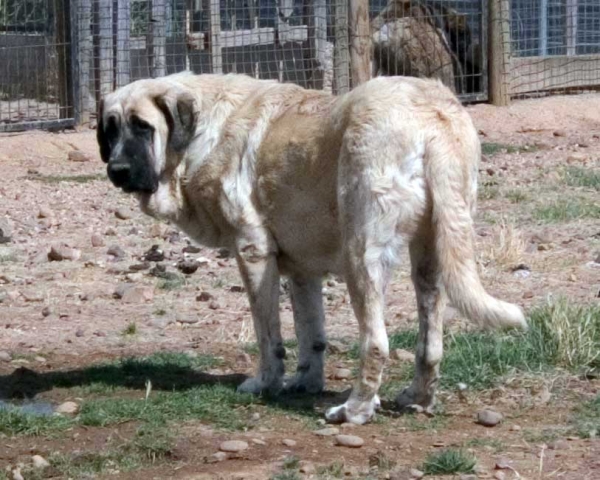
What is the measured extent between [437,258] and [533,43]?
13.2 meters

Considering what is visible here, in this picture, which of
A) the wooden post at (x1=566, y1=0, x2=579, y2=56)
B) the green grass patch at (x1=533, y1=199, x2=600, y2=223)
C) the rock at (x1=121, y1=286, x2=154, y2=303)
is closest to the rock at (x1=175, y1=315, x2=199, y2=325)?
the rock at (x1=121, y1=286, x2=154, y2=303)

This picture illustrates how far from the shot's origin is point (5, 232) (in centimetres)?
1068

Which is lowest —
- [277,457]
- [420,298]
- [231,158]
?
[277,457]

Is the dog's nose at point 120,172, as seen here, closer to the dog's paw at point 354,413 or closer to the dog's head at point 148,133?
the dog's head at point 148,133

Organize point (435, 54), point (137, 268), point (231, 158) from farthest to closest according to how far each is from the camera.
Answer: point (435, 54)
point (137, 268)
point (231, 158)

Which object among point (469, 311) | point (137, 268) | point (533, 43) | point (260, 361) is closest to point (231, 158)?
point (260, 361)

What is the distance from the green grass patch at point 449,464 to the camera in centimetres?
518

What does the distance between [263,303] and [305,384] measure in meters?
0.49

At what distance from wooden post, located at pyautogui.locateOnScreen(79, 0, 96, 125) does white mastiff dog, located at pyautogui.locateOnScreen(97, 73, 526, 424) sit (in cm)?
844

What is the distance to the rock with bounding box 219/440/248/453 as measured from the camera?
5.52 meters

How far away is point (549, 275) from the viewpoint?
891 cm

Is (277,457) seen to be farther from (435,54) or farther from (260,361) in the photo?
(435,54)

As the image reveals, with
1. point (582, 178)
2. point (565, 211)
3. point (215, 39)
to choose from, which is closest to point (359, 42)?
point (215, 39)

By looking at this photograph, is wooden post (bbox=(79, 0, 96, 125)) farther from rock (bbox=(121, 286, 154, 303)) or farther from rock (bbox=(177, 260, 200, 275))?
rock (bbox=(121, 286, 154, 303))
